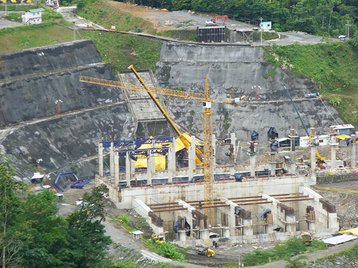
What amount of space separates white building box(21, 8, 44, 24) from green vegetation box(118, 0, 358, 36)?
15.7 meters

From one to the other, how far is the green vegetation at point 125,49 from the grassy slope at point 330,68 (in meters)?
10.5

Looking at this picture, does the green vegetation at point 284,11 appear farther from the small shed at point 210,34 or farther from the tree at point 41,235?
the tree at point 41,235

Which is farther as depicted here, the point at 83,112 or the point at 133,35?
the point at 133,35

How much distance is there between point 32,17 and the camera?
13800 cm

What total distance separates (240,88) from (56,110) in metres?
16.6

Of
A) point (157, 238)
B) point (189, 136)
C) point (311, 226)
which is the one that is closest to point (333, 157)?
point (311, 226)

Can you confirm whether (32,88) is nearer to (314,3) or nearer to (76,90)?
(76,90)

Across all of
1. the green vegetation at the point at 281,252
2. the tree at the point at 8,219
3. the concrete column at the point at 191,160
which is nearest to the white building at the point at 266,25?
the concrete column at the point at 191,160

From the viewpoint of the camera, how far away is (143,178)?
117 m

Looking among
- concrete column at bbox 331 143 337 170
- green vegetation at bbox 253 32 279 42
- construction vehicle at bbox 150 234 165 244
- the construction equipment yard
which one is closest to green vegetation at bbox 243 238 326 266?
the construction equipment yard

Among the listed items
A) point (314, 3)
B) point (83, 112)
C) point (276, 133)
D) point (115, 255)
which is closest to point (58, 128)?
point (83, 112)

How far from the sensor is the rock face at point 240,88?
417 ft

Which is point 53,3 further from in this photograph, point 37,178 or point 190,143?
point 37,178

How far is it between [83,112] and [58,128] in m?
4.22
